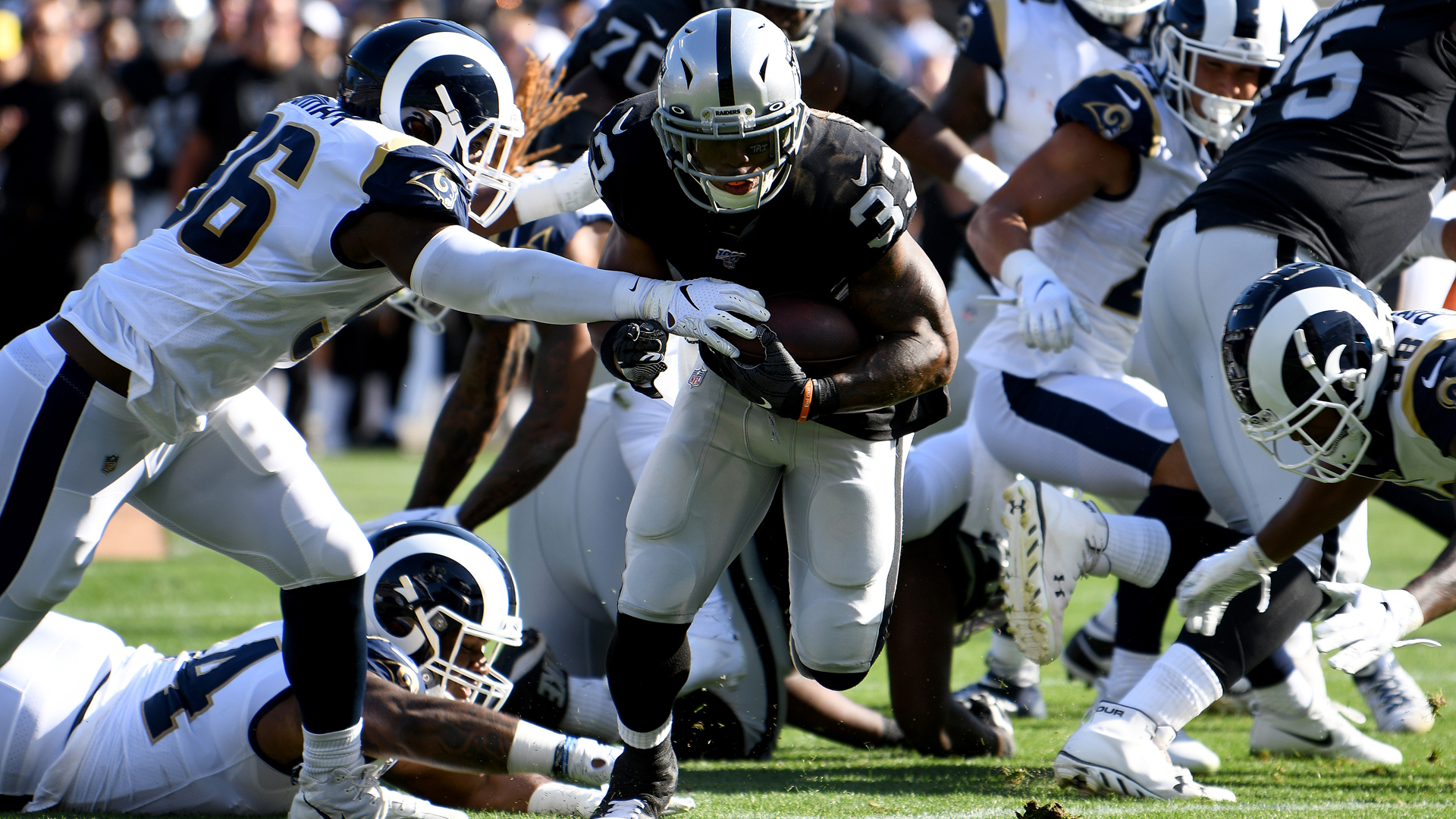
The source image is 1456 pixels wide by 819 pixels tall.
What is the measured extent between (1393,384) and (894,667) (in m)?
1.42

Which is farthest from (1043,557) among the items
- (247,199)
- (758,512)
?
(247,199)

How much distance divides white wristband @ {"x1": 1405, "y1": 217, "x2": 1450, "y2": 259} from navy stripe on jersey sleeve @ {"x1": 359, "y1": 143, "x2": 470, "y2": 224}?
2372mm

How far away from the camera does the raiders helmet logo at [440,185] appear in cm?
257

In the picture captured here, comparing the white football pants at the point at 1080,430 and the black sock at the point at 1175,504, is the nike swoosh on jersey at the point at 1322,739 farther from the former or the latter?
the white football pants at the point at 1080,430

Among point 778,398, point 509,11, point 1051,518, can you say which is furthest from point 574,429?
point 509,11

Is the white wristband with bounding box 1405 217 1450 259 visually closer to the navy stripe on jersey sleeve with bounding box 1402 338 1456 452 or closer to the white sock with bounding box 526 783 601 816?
the navy stripe on jersey sleeve with bounding box 1402 338 1456 452

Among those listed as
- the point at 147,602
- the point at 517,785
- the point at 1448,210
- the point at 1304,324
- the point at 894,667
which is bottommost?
the point at 147,602

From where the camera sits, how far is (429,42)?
2.87 meters

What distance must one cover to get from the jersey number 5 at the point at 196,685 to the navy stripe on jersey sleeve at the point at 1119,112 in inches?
93.4

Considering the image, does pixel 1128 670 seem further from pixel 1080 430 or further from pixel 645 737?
pixel 645 737

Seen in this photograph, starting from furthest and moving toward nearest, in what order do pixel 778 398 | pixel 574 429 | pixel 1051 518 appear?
pixel 574 429 < pixel 1051 518 < pixel 778 398

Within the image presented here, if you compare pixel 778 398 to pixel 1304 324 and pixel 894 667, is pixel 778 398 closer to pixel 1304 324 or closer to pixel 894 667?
pixel 1304 324

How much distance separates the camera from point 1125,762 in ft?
10.3

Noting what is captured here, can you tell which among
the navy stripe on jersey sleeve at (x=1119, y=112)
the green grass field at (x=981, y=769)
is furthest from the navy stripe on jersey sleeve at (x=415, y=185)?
the navy stripe on jersey sleeve at (x=1119, y=112)
